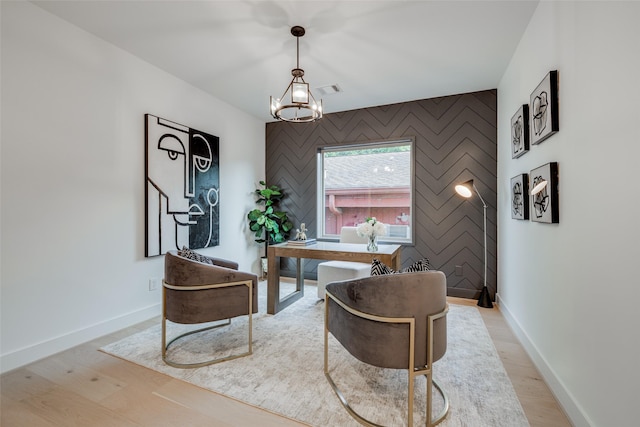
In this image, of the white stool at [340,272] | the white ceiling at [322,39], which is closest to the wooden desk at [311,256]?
the white stool at [340,272]

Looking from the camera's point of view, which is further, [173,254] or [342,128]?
[342,128]

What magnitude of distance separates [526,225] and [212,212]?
3.55 metres

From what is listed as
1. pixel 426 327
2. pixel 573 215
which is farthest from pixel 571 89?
pixel 426 327

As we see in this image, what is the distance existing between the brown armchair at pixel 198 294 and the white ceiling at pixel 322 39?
197 cm

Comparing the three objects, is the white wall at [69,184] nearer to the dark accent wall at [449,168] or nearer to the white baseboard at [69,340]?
the white baseboard at [69,340]

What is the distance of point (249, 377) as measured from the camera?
1.97 m

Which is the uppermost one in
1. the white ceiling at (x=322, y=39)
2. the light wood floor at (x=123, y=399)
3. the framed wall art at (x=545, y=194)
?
the white ceiling at (x=322, y=39)

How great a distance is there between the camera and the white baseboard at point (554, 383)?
1497mm

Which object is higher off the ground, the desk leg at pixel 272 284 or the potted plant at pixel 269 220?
the potted plant at pixel 269 220

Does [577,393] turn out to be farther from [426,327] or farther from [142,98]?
[142,98]

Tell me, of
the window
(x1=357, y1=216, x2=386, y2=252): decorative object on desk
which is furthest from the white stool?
the window

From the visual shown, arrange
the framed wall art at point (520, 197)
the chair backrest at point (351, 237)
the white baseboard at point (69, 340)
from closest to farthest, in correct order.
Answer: the white baseboard at point (69, 340) → the framed wall art at point (520, 197) → the chair backrest at point (351, 237)

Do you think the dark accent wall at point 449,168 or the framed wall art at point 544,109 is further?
the dark accent wall at point 449,168

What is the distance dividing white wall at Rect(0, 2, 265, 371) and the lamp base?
3.80 m
